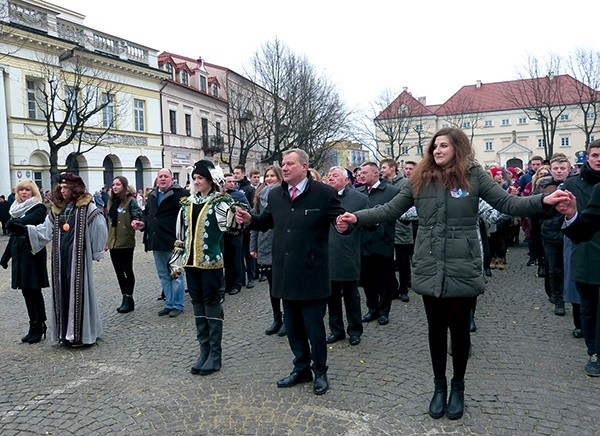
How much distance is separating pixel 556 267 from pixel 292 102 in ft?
95.2

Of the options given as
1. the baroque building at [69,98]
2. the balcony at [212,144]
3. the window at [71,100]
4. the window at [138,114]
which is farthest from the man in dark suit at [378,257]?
the balcony at [212,144]

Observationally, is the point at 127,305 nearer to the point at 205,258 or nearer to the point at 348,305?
the point at 205,258

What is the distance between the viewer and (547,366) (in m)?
5.09

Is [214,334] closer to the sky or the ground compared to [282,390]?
closer to the sky

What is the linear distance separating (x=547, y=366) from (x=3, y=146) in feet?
90.7

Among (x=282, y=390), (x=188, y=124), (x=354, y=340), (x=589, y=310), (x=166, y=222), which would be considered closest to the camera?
(x=282, y=390)

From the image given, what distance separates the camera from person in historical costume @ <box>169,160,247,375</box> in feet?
17.2

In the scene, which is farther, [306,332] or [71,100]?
[71,100]

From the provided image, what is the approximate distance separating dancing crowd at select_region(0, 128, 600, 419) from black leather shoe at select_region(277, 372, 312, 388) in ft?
0.03

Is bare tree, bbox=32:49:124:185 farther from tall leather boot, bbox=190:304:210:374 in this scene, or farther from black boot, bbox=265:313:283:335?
tall leather boot, bbox=190:304:210:374

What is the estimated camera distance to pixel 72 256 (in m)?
6.17

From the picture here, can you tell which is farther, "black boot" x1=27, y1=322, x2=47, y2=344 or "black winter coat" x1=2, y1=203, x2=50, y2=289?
"black boot" x1=27, y1=322, x2=47, y2=344

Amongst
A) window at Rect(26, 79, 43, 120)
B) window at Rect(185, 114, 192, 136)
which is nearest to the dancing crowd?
window at Rect(26, 79, 43, 120)

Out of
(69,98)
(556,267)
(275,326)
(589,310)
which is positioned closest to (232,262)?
(275,326)
